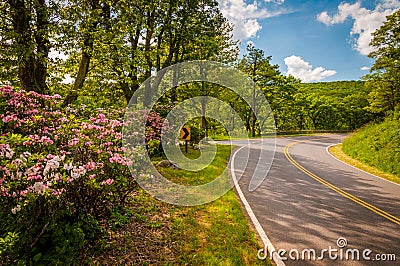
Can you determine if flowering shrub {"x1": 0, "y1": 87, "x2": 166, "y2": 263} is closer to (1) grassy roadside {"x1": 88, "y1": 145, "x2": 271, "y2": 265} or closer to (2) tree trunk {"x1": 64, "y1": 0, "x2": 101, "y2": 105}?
(1) grassy roadside {"x1": 88, "y1": 145, "x2": 271, "y2": 265}

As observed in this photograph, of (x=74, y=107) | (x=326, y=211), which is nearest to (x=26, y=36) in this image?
(x=74, y=107)

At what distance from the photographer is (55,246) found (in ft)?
12.1

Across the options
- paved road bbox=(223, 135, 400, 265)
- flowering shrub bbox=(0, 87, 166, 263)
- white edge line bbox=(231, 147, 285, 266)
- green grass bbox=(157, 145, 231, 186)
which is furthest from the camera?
green grass bbox=(157, 145, 231, 186)

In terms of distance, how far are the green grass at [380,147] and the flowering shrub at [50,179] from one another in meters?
14.6

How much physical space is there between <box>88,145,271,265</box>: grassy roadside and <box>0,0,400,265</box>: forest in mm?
460

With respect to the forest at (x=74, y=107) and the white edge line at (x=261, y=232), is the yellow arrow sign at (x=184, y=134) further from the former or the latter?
the white edge line at (x=261, y=232)

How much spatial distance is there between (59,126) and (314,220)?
22.0 feet

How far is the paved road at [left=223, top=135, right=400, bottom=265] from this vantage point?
5.13 meters

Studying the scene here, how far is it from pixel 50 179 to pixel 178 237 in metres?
3.02

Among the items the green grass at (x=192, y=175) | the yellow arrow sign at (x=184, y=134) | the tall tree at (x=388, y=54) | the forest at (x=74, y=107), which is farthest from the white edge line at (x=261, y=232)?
the tall tree at (x=388, y=54)

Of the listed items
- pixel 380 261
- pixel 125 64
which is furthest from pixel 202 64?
pixel 380 261

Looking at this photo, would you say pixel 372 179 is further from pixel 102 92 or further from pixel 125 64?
pixel 102 92

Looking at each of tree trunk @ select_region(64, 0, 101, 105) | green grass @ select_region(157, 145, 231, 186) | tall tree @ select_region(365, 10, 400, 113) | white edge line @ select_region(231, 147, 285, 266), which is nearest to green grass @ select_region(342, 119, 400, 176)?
tall tree @ select_region(365, 10, 400, 113)

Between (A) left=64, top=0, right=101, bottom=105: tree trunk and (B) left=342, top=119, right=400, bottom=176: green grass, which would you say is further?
(B) left=342, top=119, right=400, bottom=176: green grass
